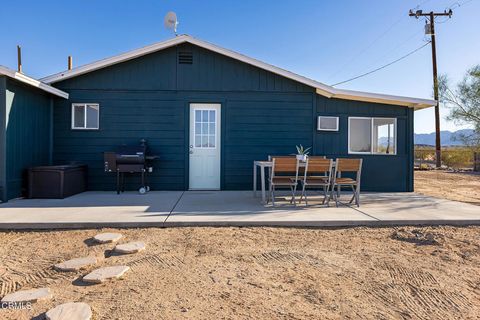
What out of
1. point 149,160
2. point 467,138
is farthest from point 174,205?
point 467,138

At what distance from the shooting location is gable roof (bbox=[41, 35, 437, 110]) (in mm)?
6656

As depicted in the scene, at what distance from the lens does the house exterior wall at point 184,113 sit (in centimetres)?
695

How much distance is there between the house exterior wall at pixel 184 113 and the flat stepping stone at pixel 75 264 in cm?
433

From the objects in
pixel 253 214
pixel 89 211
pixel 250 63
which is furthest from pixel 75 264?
pixel 250 63

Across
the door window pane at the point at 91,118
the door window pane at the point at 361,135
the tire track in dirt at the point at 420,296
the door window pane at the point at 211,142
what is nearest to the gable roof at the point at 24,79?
the door window pane at the point at 91,118

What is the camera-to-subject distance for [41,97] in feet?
21.3

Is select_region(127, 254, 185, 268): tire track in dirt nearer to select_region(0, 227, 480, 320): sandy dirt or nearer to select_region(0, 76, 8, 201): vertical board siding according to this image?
select_region(0, 227, 480, 320): sandy dirt

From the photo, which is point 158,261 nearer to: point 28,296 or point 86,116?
point 28,296

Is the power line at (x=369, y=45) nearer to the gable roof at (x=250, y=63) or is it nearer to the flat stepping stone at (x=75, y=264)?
the gable roof at (x=250, y=63)

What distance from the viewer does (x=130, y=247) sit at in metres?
3.08

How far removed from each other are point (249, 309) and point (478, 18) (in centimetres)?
1136

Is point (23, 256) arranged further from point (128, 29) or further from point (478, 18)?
point (478, 18)

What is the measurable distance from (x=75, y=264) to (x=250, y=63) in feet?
18.2

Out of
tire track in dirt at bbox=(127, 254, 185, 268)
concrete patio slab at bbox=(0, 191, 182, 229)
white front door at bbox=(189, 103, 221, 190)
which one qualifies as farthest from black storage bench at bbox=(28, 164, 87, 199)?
tire track in dirt at bbox=(127, 254, 185, 268)
